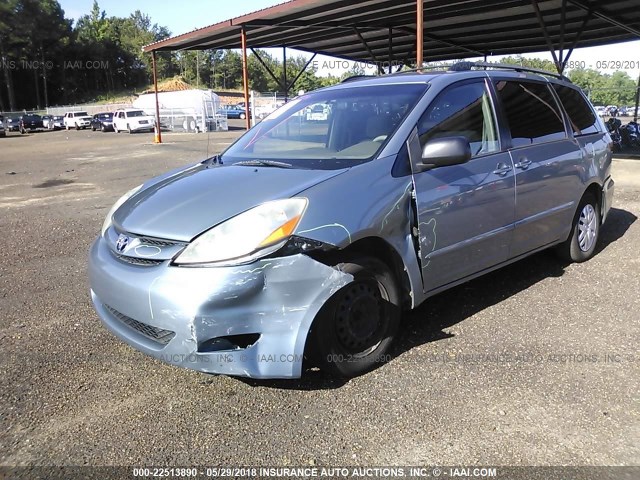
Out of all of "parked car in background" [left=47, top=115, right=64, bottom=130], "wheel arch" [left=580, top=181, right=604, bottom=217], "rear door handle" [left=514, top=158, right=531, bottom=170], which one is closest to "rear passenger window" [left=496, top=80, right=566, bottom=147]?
"rear door handle" [left=514, top=158, right=531, bottom=170]

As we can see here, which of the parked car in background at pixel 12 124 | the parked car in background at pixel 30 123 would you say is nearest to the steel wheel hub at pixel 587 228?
the parked car in background at pixel 30 123

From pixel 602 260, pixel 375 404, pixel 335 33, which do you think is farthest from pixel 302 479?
pixel 335 33

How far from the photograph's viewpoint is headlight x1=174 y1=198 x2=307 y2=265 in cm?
270

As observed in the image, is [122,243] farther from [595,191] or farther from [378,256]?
[595,191]

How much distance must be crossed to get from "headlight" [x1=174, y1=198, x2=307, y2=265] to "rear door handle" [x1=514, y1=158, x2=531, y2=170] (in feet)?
6.85

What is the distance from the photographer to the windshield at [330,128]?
3494mm

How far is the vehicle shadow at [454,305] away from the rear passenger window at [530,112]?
1.29 meters

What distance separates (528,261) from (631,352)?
2.03 metres

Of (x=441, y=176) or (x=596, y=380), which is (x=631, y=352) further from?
(x=441, y=176)

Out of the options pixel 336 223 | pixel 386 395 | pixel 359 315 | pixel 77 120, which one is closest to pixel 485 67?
pixel 336 223

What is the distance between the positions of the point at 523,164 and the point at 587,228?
1.63 meters

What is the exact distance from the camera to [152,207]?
10.5 ft

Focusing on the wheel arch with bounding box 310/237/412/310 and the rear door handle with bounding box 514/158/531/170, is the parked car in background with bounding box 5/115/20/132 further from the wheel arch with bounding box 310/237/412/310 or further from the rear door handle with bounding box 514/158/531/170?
the wheel arch with bounding box 310/237/412/310

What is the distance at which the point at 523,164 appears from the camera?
13.5 feet
